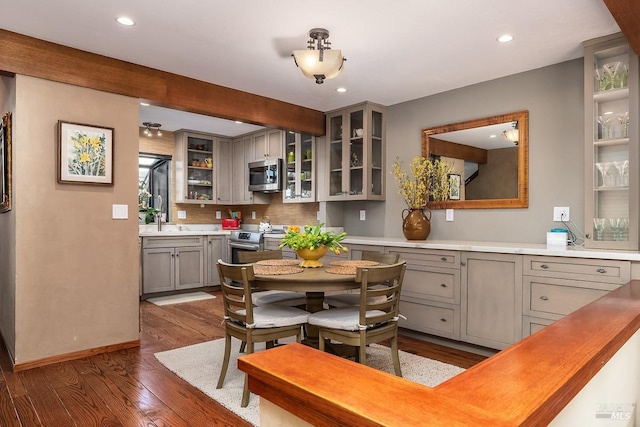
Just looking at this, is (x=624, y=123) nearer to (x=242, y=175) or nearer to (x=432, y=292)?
(x=432, y=292)

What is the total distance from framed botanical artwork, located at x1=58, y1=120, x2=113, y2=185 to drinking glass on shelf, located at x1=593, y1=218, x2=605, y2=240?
373cm

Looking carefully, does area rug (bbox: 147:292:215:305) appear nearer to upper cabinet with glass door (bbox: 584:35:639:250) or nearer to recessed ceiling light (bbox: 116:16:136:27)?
recessed ceiling light (bbox: 116:16:136:27)

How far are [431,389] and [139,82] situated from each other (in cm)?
355

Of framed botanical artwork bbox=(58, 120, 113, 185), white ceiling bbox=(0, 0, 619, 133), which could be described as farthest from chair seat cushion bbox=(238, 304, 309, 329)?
white ceiling bbox=(0, 0, 619, 133)

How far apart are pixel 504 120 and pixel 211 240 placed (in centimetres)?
422

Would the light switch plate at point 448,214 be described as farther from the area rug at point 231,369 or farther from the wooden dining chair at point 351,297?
the area rug at point 231,369

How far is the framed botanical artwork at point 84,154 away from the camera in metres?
3.16

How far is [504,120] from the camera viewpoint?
3715 mm

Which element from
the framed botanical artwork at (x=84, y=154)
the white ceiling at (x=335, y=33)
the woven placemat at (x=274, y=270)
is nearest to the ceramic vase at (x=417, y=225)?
the white ceiling at (x=335, y=33)

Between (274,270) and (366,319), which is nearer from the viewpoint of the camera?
(366,319)

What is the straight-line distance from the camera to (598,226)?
2.95 metres

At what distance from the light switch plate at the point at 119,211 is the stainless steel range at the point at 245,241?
238cm

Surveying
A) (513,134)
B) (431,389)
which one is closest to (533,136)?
(513,134)

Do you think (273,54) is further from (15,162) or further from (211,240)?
(211,240)
